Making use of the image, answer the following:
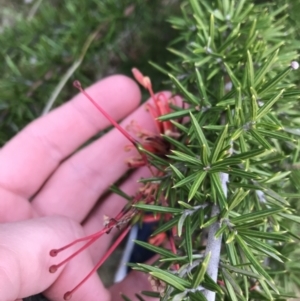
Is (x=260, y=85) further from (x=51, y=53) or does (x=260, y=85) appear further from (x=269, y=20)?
(x=51, y=53)

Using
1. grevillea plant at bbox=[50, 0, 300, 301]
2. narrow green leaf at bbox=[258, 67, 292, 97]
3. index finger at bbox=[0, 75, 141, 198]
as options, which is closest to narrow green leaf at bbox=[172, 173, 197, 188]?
grevillea plant at bbox=[50, 0, 300, 301]

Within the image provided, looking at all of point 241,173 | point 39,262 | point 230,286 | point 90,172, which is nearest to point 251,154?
point 241,173

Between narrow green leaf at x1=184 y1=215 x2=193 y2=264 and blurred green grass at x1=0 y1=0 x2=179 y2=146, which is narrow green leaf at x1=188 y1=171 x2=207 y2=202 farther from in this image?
blurred green grass at x1=0 y1=0 x2=179 y2=146

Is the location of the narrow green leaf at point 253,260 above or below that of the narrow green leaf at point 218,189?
below

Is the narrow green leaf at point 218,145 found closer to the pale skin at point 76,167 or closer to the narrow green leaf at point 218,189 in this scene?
the narrow green leaf at point 218,189

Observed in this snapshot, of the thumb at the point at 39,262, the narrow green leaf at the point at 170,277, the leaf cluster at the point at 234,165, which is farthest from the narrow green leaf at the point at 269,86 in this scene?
the thumb at the point at 39,262

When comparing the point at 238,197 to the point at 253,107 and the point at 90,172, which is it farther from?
the point at 90,172
